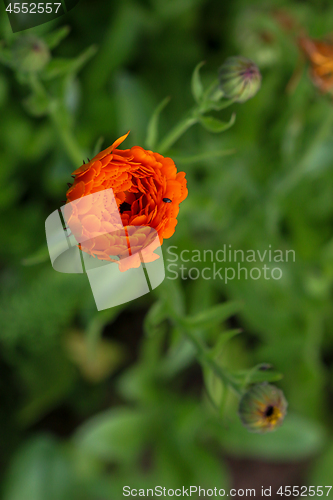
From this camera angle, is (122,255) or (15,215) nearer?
(122,255)

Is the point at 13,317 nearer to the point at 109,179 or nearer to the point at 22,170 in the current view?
the point at 22,170

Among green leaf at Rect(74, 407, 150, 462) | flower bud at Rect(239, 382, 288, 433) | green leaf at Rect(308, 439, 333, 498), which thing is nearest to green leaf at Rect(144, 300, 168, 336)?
flower bud at Rect(239, 382, 288, 433)

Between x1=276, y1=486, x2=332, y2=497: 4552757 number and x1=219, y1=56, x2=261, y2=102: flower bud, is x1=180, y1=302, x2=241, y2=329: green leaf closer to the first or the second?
x1=219, y1=56, x2=261, y2=102: flower bud

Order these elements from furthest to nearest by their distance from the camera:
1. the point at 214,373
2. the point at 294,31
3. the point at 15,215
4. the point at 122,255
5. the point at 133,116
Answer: the point at 15,215
the point at 294,31
the point at 133,116
the point at 214,373
the point at 122,255

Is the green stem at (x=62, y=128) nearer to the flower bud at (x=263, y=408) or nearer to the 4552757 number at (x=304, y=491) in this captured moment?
the flower bud at (x=263, y=408)

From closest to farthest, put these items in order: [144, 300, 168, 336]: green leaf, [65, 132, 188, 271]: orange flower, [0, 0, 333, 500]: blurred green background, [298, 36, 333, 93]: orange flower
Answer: [65, 132, 188, 271]: orange flower, [144, 300, 168, 336]: green leaf, [298, 36, 333, 93]: orange flower, [0, 0, 333, 500]: blurred green background

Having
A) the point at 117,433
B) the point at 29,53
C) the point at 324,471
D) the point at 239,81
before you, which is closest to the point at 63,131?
the point at 29,53

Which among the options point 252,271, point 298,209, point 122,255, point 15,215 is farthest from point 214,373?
point 15,215
